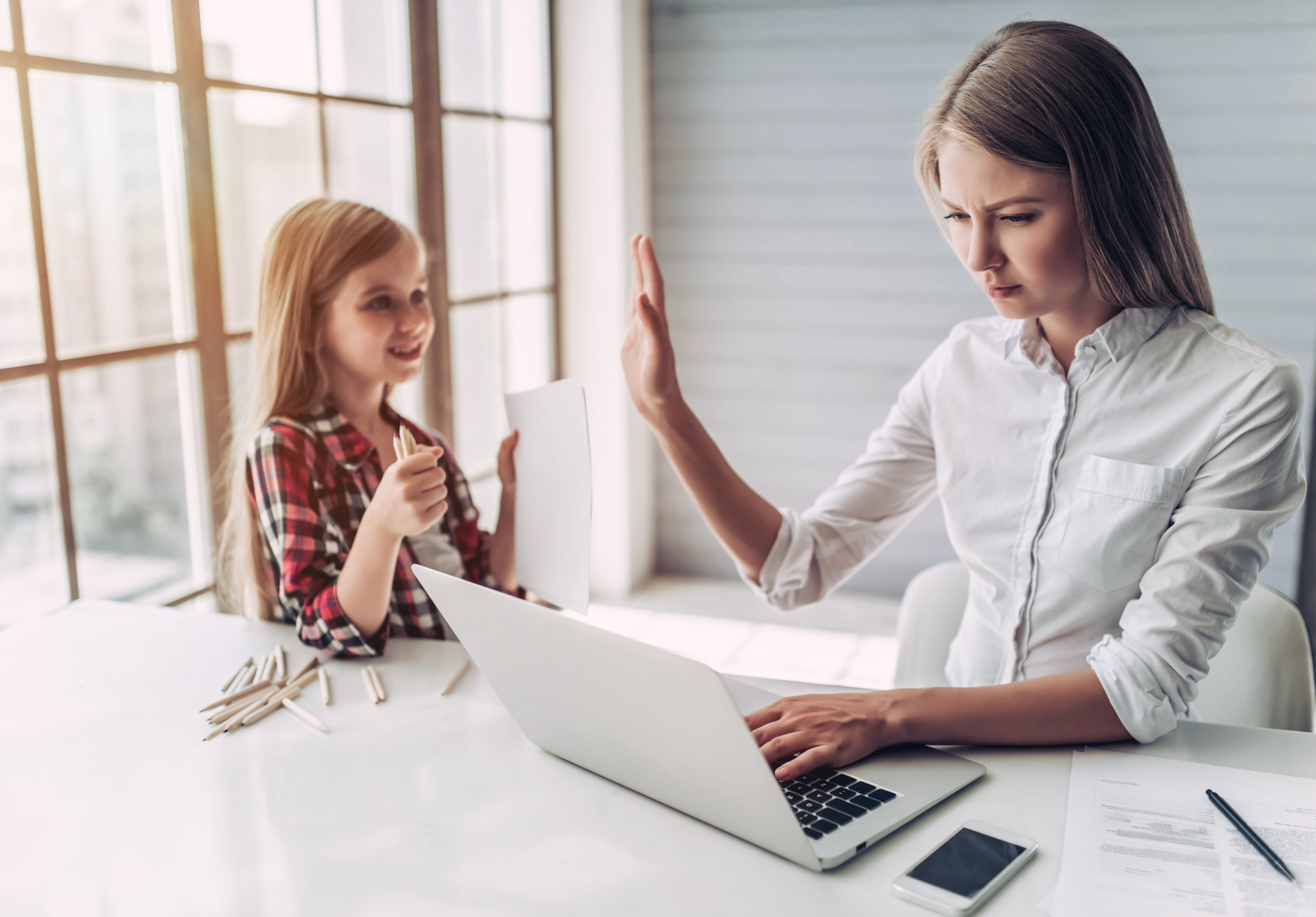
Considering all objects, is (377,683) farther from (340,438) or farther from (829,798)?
(829,798)

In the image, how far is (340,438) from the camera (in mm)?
1526

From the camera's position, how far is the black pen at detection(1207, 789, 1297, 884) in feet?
2.72

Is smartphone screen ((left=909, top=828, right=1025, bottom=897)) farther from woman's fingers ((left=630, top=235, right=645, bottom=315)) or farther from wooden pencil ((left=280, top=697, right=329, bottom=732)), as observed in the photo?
woman's fingers ((left=630, top=235, right=645, bottom=315))

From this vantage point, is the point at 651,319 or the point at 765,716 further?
the point at 651,319

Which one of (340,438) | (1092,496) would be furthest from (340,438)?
(1092,496)

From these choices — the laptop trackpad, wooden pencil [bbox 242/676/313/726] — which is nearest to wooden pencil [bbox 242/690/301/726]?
wooden pencil [bbox 242/676/313/726]

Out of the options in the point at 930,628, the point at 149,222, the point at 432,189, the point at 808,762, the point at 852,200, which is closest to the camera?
the point at 808,762

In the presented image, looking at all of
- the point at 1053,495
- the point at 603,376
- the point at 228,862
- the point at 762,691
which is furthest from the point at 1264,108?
the point at 228,862

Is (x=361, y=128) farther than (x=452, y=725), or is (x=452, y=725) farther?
(x=361, y=128)

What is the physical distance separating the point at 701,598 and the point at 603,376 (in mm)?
902

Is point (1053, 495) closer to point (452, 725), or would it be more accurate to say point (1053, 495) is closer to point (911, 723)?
point (911, 723)

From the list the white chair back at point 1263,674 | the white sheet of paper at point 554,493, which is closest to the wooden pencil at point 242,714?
the white sheet of paper at point 554,493

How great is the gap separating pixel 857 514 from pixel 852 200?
2.31 metres

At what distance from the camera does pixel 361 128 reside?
2.63 metres
